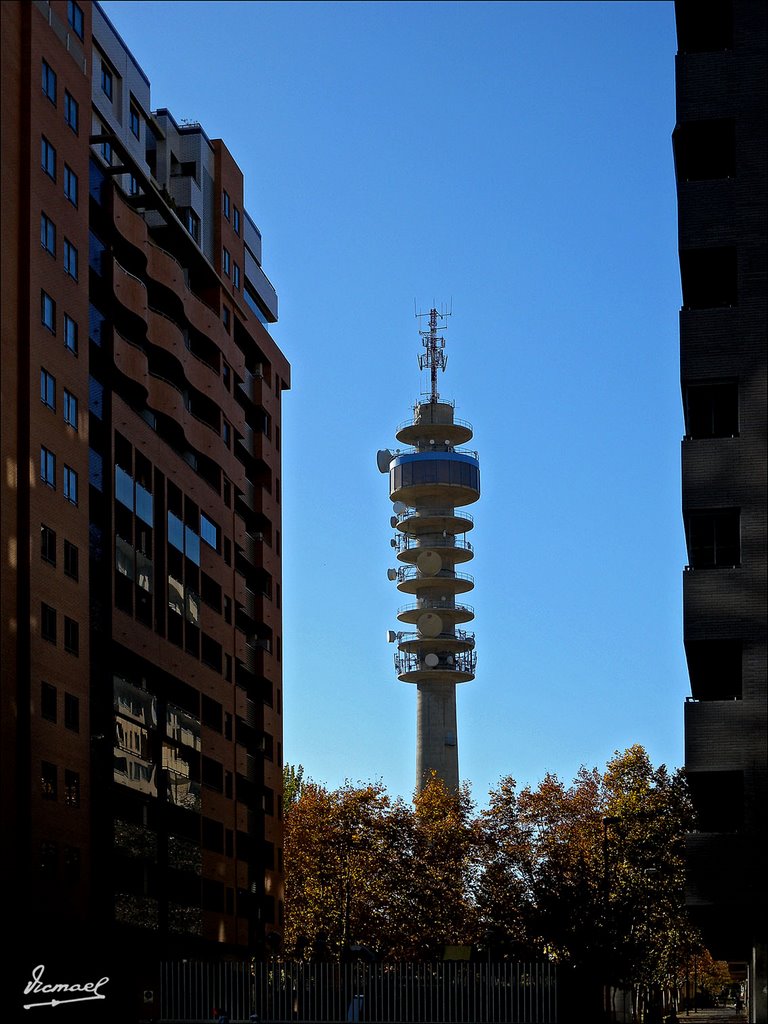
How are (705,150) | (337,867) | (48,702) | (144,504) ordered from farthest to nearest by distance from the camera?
(337,867), (144,504), (48,702), (705,150)

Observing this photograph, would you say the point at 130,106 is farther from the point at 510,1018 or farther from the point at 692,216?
Answer: the point at 510,1018

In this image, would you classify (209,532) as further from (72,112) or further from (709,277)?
(709,277)

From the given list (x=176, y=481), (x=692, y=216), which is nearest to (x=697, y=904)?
(x=692, y=216)

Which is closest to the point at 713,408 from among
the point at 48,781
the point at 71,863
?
the point at 48,781

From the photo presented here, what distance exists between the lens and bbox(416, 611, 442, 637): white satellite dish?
134 m

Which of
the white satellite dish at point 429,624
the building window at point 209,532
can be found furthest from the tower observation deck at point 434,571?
the building window at point 209,532

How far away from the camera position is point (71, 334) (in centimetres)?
6750

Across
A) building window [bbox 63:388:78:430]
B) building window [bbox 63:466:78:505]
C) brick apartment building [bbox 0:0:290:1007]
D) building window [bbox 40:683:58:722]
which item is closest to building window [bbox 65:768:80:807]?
brick apartment building [bbox 0:0:290:1007]

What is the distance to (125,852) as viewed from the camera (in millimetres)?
70812

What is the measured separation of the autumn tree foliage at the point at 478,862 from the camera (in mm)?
92625

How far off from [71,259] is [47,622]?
1481cm

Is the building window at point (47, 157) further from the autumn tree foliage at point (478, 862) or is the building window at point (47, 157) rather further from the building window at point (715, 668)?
the autumn tree foliage at point (478, 862)

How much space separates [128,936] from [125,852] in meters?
3.82

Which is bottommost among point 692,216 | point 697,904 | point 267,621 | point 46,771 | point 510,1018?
point 510,1018
